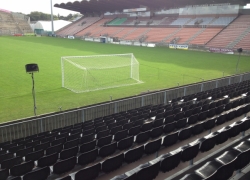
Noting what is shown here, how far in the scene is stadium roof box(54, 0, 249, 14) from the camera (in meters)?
57.6

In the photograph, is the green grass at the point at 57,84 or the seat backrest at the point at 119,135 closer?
the seat backrest at the point at 119,135

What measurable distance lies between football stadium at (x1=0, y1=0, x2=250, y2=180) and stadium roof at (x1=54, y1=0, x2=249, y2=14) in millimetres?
2509

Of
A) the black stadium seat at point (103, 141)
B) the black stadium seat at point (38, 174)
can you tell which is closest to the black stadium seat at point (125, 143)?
the black stadium seat at point (103, 141)

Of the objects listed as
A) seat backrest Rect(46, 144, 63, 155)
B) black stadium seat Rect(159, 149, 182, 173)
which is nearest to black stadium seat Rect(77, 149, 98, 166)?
seat backrest Rect(46, 144, 63, 155)

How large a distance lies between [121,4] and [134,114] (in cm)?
6869

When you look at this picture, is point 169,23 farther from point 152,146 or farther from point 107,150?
point 107,150

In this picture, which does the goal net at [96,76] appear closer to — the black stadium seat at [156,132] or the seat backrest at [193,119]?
the seat backrest at [193,119]

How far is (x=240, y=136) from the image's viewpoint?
739cm

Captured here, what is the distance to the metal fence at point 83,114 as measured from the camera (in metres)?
9.15

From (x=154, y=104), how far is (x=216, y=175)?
9888 mm

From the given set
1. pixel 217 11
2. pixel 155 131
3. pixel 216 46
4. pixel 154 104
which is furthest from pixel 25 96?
pixel 217 11

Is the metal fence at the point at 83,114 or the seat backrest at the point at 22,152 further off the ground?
the seat backrest at the point at 22,152

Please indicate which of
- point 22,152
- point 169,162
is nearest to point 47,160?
point 22,152

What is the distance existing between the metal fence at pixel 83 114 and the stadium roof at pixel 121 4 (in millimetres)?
46232
